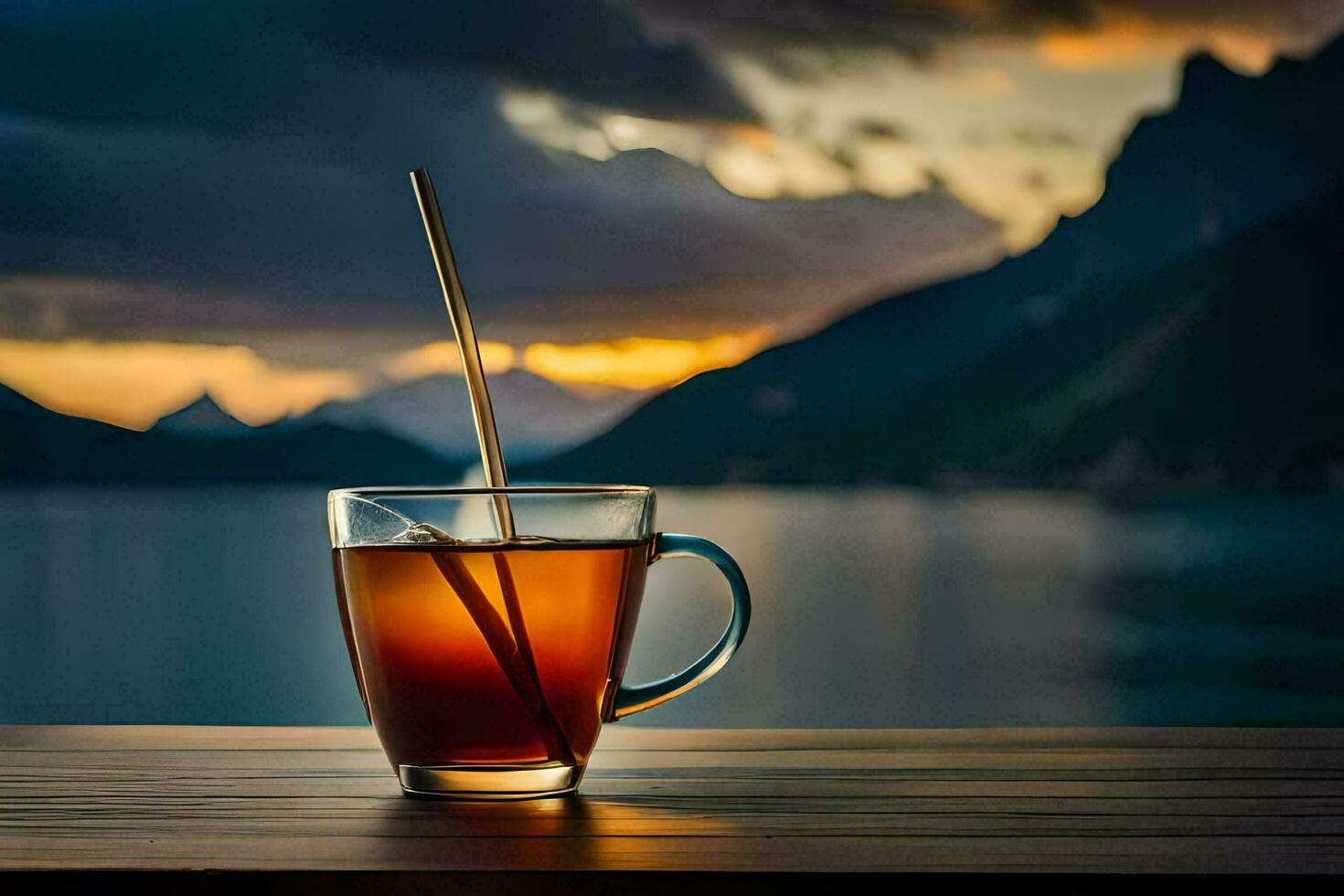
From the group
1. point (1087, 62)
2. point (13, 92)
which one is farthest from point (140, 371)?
point (1087, 62)

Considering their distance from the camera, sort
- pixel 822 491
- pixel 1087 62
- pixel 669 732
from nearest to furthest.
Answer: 1. pixel 669 732
2. pixel 1087 62
3. pixel 822 491

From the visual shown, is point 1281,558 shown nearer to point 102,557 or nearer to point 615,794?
point 102,557

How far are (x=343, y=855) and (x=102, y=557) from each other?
16.1 m

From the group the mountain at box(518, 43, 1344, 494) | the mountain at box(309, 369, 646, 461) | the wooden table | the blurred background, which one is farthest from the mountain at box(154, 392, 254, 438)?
the wooden table

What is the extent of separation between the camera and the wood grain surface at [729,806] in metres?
0.54

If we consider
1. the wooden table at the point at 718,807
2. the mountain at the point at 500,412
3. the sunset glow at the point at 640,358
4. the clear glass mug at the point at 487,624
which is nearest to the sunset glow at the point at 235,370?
the sunset glow at the point at 640,358

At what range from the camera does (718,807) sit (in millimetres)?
645

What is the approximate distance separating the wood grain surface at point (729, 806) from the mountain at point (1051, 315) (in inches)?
621

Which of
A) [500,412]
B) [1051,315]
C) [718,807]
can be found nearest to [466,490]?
[718,807]

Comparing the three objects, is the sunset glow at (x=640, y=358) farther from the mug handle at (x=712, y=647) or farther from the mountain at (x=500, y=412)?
the mug handle at (x=712, y=647)

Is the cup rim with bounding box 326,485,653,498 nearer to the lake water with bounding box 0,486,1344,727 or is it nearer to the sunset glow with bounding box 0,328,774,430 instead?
the lake water with bounding box 0,486,1344,727

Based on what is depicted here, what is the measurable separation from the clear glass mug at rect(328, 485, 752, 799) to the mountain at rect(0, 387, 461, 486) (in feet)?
43.2

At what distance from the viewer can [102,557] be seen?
51.1ft

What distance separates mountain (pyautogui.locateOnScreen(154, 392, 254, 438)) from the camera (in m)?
14.5
